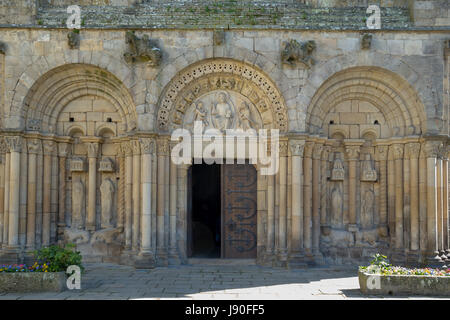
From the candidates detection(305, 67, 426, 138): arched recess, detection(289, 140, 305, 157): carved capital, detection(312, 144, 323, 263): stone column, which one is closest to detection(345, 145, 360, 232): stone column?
detection(305, 67, 426, 138): arched recess

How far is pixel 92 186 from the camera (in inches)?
475

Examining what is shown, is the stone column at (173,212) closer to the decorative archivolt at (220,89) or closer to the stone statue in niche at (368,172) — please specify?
the decorative archivolt at (220,89)

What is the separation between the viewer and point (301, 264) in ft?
36.3

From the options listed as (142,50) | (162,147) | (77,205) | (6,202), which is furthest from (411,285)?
(6,202)

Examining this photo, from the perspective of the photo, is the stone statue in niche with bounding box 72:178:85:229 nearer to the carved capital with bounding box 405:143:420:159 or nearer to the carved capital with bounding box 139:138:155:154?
the carved capital with bounding box 139:138:155:154

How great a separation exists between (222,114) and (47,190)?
16.3 ft

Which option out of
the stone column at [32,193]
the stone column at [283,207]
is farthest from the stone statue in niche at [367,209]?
the stone column at [32,193]

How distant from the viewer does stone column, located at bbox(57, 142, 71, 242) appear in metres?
12.1

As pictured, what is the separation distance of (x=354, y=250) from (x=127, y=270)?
5.83 metres

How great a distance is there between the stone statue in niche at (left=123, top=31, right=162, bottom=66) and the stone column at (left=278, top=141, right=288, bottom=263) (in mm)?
3826

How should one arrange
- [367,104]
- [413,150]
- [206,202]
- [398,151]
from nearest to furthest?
[413,150] < [398,151] < [367,104] < [206,202]

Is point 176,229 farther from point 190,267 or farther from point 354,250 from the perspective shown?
point 354,250

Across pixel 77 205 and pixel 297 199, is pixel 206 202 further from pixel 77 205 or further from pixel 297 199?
pixel 297 199

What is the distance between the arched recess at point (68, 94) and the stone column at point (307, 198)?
4.46 metres
